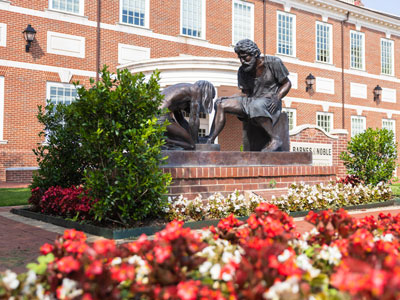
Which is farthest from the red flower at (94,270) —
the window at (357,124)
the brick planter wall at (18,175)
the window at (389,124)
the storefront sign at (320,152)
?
the window at (389,124)

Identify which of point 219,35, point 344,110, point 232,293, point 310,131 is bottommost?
point 232,293

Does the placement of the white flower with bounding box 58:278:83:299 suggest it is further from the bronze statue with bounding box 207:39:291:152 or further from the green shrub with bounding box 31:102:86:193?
the bronze statue with bounding box 207:39:291:152

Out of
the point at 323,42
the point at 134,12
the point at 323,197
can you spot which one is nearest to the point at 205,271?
the point at 323,197

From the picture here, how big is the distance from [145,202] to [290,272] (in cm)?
321

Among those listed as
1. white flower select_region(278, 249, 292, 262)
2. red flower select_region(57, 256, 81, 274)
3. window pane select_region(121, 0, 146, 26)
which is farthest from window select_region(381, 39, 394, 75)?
red flower select_region(57, 256, 81, 274)

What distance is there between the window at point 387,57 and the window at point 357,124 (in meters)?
4.15

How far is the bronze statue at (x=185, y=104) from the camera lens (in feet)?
22.0

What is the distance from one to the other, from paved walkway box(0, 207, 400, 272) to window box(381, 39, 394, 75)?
887 inches

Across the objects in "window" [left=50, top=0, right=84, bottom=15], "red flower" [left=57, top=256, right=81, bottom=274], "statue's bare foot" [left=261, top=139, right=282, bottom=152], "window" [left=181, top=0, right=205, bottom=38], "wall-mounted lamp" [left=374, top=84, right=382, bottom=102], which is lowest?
"red flower" [left=57, top=256, right=81, bottom=274]

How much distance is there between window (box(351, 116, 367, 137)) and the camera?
24.4 metres

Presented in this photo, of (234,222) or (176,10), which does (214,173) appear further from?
(176,10)

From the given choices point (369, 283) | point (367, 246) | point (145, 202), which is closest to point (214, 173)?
point (145, 202)

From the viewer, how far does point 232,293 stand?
2004 mm

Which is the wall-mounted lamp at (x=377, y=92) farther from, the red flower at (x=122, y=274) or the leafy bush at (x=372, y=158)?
the red flower at (x=122, y=274)
